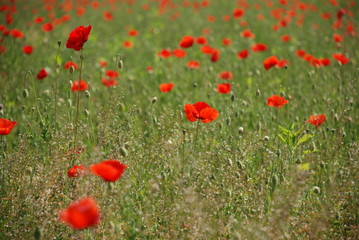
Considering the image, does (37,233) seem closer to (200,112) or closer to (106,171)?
(106,171)

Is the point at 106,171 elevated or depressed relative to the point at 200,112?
elevated

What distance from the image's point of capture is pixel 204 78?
485 centimetres

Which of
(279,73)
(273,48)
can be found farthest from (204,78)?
(273,48)

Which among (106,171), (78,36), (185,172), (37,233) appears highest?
(78,36)

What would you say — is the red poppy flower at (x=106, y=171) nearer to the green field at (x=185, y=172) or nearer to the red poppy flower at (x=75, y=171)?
the green field at (x=185, y=172)

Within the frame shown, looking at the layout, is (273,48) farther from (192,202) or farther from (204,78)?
(192,202)

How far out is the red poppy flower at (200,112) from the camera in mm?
2545

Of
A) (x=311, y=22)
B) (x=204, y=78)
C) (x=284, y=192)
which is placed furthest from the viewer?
(x=311, y=22)

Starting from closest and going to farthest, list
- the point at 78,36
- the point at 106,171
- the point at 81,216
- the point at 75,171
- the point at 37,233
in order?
the point at 81,216 < the point at 106,171 < the point at 37,233 < the point at 75,171 < the point at 78,36

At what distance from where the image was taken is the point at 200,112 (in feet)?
8.41

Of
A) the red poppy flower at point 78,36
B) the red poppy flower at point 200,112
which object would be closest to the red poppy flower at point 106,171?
the red poppy flower at point 200,112

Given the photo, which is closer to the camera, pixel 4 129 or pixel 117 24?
pixel 4 129

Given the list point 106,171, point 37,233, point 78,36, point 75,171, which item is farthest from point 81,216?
point 78,36

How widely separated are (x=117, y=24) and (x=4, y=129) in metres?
6.79
